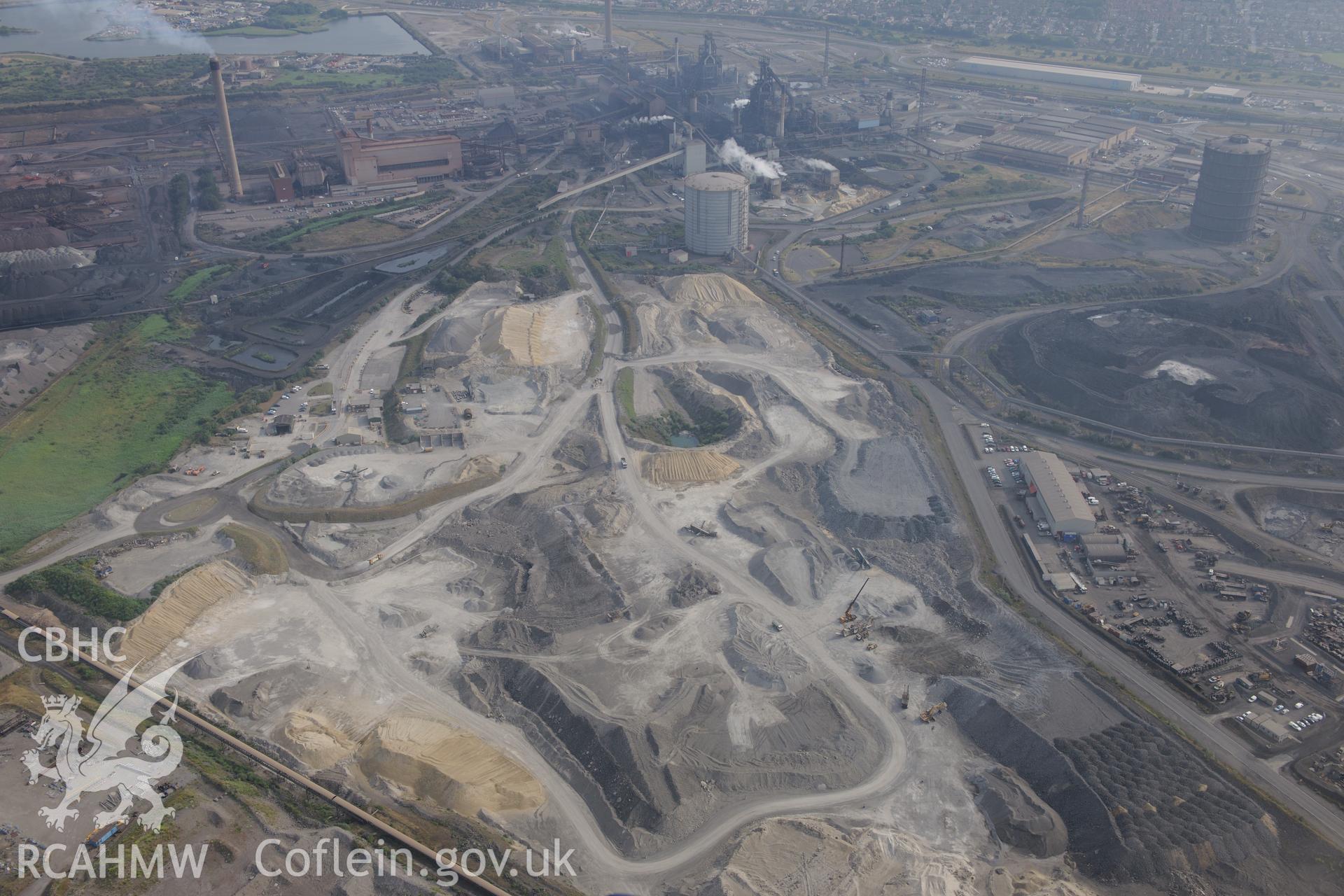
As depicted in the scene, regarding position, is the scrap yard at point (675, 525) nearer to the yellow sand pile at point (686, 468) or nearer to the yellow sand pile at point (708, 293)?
the yellow sand pile at point (708, 293)

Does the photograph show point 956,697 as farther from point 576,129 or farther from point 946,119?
point 946,119

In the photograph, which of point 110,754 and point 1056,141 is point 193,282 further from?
point 1056,141

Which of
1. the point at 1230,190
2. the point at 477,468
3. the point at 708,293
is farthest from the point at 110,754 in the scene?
the point at 1230,190

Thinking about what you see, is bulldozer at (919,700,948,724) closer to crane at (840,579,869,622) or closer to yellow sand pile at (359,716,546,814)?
crane at (840,579,869,622)

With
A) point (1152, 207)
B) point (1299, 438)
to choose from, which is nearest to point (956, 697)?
point (1299, 438)

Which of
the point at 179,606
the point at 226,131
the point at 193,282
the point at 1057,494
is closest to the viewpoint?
the point at 179,606

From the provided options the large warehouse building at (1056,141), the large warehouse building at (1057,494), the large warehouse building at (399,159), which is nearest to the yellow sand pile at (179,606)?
the large warehouse building at (1057,494)

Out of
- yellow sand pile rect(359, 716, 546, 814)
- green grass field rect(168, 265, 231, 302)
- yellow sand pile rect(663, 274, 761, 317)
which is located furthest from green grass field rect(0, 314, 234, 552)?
yellow sand pile rect(663, 274, 761, 317)
